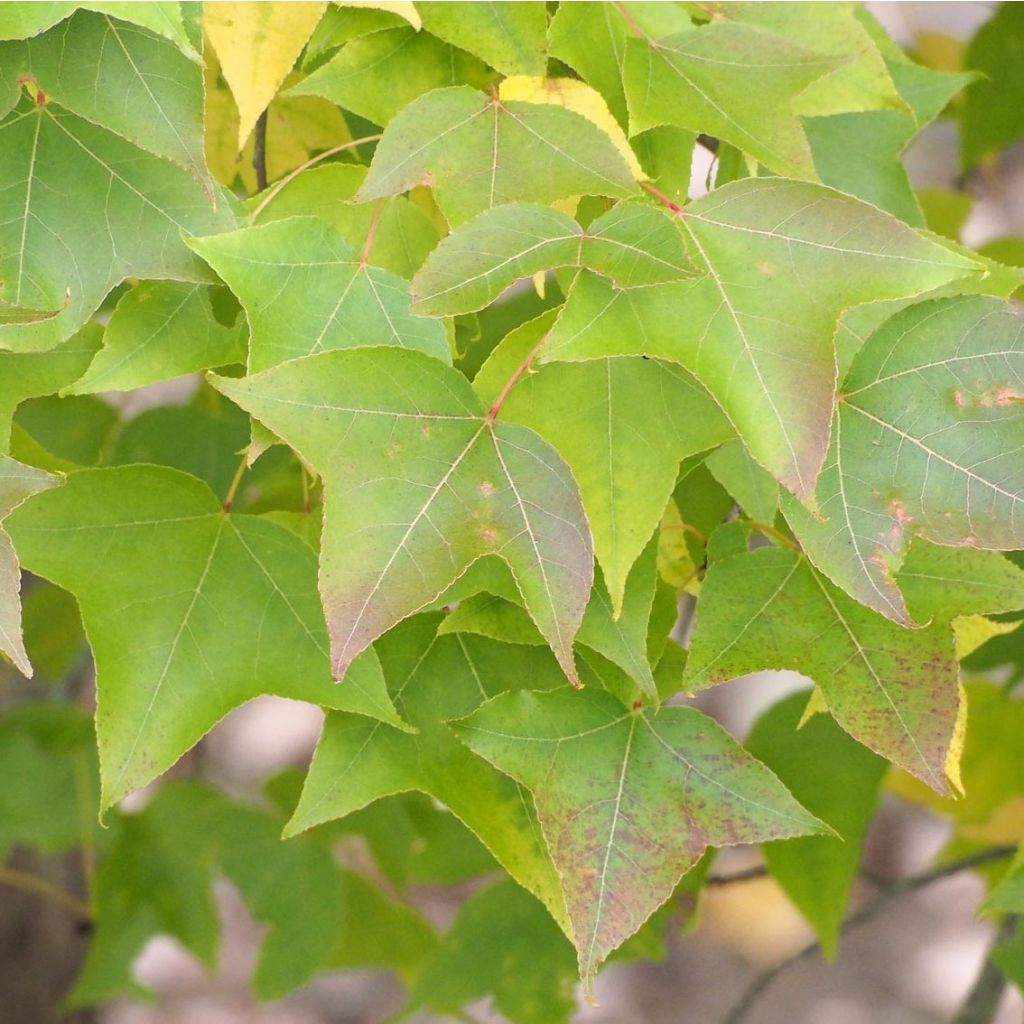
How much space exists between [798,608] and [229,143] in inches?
13.8

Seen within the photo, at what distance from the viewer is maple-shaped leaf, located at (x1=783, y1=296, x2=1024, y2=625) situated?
0.47 metres

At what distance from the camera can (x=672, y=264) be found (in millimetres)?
440

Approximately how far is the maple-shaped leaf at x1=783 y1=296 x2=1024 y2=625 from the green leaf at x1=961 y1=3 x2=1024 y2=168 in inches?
23.2

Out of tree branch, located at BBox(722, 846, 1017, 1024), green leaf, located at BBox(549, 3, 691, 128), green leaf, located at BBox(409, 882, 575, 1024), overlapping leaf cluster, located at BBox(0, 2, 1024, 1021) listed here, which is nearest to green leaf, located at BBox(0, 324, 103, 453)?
overlapping leaf cluster, located at BBox(0, 2, 1024, 1021)

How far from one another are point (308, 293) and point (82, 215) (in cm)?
10

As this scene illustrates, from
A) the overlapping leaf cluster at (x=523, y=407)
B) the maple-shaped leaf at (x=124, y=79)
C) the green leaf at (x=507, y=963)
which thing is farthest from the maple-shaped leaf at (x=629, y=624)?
the green leaf at (x=507, y=963)

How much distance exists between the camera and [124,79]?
1.55ft

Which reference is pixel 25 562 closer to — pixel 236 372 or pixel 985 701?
pixel 236 372

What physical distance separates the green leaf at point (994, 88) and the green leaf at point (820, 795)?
54 cm

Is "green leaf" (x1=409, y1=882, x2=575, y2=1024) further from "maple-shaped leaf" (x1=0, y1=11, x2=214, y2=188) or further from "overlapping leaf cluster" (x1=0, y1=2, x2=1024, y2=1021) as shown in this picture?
"maple-shaped leaf" (x1=0, y1=11, x2=214, y2=188)

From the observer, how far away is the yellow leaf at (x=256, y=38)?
494 millimetres

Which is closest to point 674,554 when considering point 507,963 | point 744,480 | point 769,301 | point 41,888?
point 744,480

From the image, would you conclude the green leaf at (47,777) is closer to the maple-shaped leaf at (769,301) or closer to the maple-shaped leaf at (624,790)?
the maple-shaped leaf at (624,790)

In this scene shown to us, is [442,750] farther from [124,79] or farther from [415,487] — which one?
[124,79]
